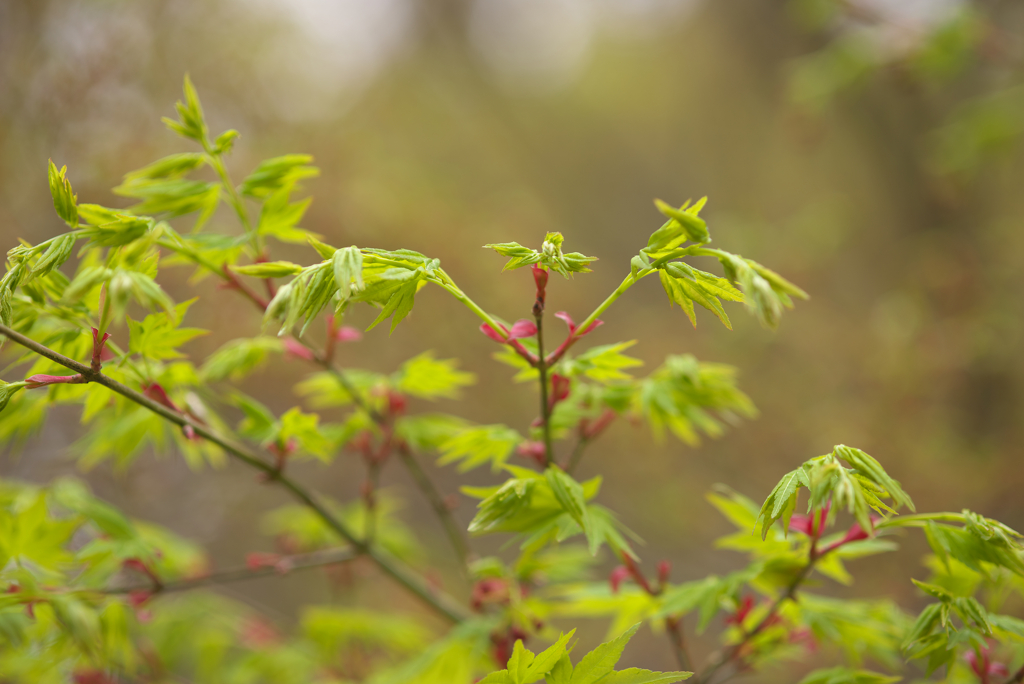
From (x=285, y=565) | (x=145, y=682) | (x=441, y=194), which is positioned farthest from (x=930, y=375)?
(x=145, y=682)

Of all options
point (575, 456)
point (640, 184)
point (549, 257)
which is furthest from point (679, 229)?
point (640, 184)

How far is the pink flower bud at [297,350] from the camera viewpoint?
0.93m

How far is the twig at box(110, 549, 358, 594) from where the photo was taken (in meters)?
0.92

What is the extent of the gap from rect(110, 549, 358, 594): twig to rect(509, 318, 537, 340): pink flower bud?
→ 56 centimetres

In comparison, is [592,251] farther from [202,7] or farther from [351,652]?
[351,652]

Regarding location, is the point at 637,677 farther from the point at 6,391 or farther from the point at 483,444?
the point at 6,391

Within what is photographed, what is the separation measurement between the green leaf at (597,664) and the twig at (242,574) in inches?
20.1

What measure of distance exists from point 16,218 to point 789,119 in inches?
126

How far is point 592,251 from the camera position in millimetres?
3764

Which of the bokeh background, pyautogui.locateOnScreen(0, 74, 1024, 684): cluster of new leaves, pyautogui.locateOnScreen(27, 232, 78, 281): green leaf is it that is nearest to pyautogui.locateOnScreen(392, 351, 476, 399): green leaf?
pyautogui.locateOnScreen(0, 74, 1024, 684): cluster of new leaves

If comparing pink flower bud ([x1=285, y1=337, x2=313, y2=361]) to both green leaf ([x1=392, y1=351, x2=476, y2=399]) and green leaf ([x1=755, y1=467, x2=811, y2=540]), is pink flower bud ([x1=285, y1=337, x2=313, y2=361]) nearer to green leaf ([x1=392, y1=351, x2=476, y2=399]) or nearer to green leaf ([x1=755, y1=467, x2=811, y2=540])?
green leaf ([x1=392, y1=351, x2=476, y2=399])

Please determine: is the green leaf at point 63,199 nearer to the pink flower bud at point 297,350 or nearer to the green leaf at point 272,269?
the green leaf at point 272,269

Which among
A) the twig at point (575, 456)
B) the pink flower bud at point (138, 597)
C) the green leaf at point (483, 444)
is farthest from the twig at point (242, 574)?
the twig at point (575, 456)

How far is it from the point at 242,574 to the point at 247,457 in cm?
27
